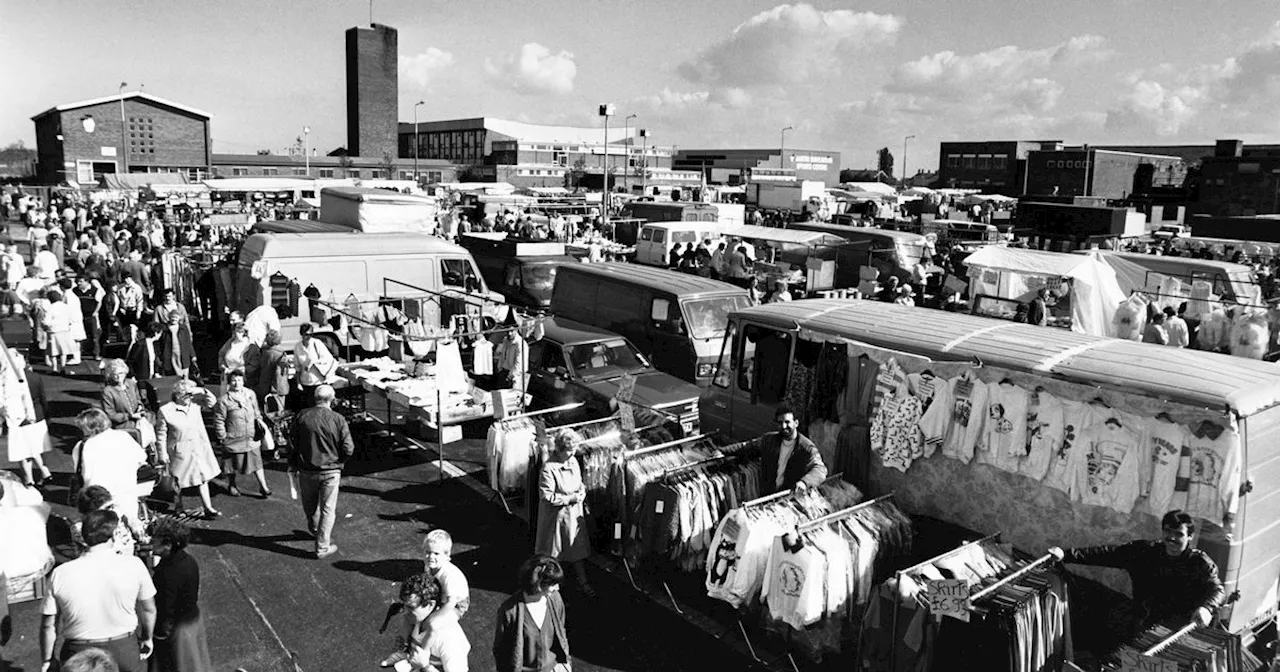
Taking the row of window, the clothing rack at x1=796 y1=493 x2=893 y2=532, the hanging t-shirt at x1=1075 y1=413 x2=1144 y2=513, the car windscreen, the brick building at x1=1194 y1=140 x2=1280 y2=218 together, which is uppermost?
the row of window

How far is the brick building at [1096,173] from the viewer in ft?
228

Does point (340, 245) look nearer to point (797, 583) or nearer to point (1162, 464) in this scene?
point (797, 583)

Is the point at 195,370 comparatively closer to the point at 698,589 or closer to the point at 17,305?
the point at 17,305

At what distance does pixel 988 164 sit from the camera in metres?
81.9

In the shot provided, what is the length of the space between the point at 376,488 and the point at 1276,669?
9037 millimetres

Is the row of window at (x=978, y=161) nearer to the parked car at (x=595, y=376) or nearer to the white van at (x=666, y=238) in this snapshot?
the white van at (x=666, y=238)

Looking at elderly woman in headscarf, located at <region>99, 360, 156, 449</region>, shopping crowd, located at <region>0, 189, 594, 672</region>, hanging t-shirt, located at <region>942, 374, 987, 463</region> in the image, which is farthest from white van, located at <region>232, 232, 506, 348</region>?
hanging t-shirt, located at <region>942, 374, 987, 463</region>

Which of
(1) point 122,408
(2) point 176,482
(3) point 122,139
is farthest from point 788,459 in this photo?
(3) point 122,139

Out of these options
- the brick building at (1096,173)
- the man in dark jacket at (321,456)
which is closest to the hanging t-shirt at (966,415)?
the man in dark jacket at (321,456)

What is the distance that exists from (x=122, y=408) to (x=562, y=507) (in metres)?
5.60

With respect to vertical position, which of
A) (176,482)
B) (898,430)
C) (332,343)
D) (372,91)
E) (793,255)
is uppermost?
(372,91)

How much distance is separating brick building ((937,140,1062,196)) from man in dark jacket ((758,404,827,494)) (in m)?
75.7

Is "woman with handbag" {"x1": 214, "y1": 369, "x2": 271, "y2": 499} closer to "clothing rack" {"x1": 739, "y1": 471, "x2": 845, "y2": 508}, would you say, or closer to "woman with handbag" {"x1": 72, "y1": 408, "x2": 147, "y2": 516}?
"woman with handbag" {"x1": 72, "y1": 408, "x2": 147, "y2": 516}

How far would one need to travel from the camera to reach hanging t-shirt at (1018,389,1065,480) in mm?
6934
